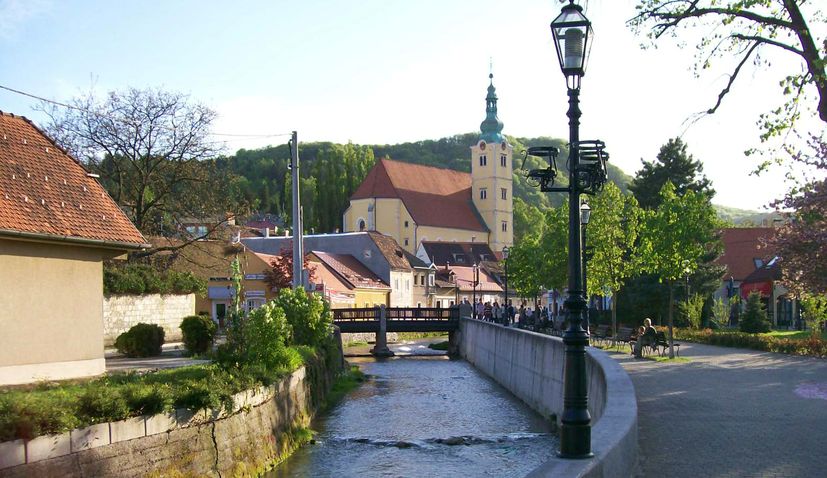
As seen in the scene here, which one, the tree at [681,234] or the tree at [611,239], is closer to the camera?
the tree at [681,234]

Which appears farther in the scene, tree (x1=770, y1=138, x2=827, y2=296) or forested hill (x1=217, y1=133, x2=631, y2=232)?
forested hill (x1=217, y1=133, x2=631, y2=232)

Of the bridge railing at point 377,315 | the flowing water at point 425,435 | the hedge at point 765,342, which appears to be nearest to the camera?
the flowing water at point 425,435

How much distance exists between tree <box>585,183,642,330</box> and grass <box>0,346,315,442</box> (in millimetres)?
26472

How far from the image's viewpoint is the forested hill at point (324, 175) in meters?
116

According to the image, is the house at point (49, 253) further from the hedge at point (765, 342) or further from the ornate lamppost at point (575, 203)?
the hedge at point (765, 342)

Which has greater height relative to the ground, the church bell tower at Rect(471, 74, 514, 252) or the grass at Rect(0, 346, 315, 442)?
the church bell tower at Rect(471, 74, 514, 252)

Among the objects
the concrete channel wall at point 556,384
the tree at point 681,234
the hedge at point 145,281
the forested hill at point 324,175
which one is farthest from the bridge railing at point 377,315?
the tree at point 681,234

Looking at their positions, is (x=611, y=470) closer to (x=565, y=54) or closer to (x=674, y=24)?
(x=565, y=54)

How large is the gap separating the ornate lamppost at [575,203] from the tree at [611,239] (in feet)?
99.5

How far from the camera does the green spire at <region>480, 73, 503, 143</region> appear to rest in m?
116

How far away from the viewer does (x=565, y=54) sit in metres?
8.85

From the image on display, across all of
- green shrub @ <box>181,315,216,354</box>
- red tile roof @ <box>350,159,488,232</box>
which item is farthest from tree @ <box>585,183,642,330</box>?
red tile roof @ <box>350,159,488,232</box>

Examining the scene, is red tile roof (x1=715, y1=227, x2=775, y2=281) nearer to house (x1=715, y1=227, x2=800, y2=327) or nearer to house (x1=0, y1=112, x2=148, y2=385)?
house (x1=715, y1=227, x2=800, y2=327)

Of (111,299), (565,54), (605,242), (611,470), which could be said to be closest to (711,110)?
(565,54)
